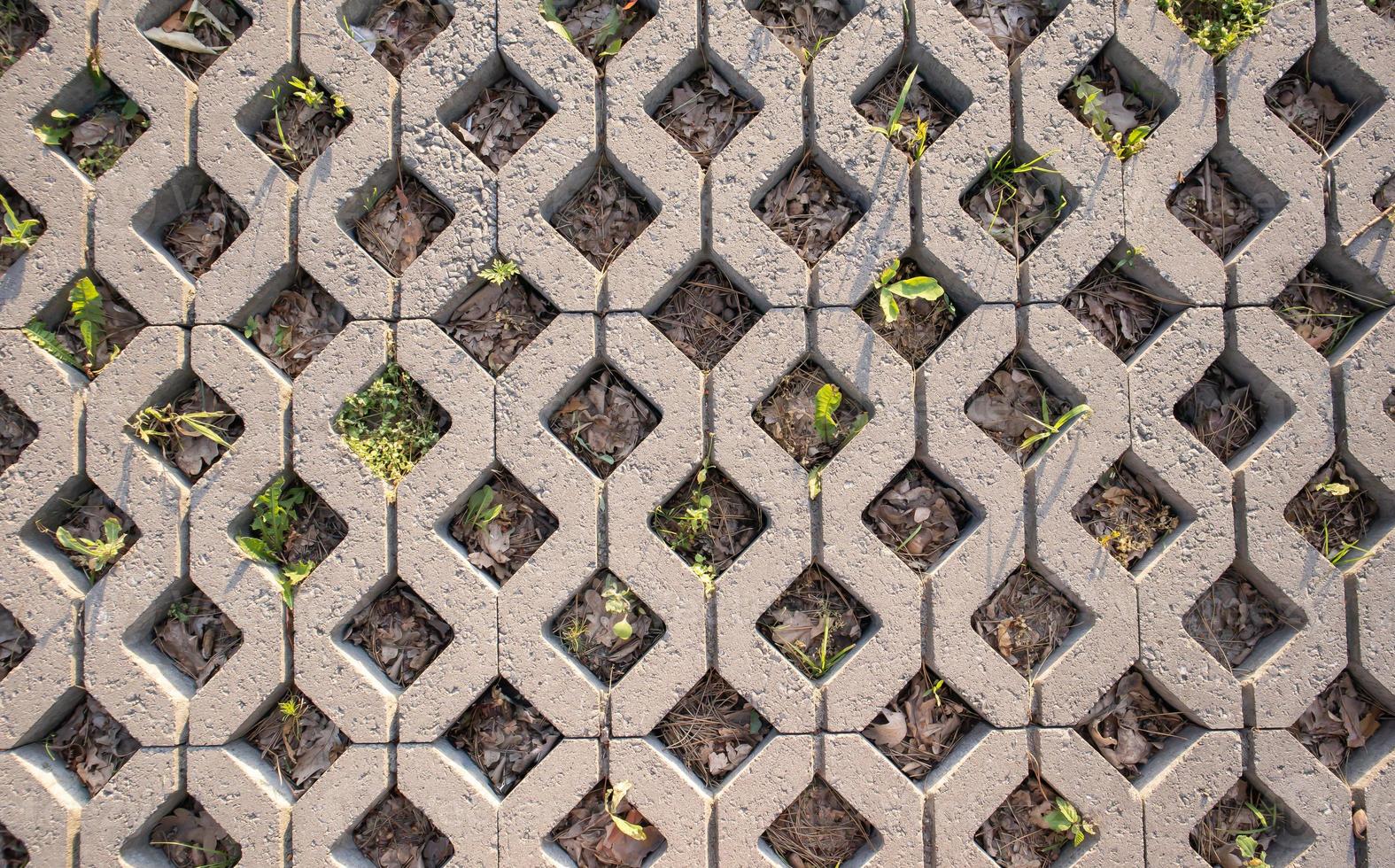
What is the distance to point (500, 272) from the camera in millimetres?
2020

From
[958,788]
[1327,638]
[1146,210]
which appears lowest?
[958,788]

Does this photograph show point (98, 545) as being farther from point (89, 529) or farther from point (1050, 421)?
point (1050, 421)

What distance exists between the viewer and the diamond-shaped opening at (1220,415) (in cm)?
→ 213

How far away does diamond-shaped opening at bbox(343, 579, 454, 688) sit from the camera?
2078mm

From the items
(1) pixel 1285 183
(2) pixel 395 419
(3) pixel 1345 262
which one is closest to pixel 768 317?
(2) pixel 395 419

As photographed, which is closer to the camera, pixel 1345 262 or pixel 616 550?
pixel 616 550

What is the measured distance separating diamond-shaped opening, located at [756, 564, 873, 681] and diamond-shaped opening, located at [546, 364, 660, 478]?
0.57 meters

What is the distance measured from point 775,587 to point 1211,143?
1637 millimetres

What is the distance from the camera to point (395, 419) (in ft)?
6.75

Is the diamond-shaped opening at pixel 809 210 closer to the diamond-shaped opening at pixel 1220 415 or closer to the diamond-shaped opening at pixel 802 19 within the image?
the diamond-shaped opening at pixel 802 19

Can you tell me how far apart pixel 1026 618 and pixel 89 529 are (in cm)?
252

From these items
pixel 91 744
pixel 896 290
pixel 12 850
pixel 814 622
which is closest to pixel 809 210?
pixel 896 290

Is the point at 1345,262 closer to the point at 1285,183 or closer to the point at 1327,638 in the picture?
the point at 1285,183

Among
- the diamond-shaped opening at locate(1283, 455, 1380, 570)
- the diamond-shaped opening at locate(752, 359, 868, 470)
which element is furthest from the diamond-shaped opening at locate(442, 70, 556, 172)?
the diamond-shaped opening at locate(1283, 455, 1380, 570)
